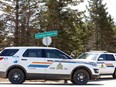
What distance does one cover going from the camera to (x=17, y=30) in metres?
38.2

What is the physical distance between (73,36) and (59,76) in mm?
23091

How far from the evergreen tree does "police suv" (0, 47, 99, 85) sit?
4470cm

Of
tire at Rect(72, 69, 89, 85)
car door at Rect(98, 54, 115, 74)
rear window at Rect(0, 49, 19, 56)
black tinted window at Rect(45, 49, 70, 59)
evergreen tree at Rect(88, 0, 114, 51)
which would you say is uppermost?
evergreen tree at Rect(88, 0, 114, 51)

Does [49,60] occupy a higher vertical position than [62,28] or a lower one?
lower

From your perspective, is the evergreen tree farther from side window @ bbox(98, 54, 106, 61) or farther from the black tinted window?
the black tinted window

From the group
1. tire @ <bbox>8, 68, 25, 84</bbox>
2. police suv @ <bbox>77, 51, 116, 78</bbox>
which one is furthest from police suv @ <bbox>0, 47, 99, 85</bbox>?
police suv @ <bbox>77, 51, 116, 78</bbox>

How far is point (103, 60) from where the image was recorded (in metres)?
25.5

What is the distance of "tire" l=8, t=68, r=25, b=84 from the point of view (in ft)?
60.3

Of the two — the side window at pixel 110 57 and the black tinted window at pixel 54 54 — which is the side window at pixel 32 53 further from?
the side window at pixel 110 57

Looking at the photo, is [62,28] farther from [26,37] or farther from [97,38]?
[97,38]

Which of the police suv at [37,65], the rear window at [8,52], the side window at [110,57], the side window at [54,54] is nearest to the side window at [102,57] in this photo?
the side window at [110,57]

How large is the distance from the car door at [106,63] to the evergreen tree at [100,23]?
36714 mm

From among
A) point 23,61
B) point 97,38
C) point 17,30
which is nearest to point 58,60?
point 23,61

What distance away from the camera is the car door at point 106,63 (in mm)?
25328
